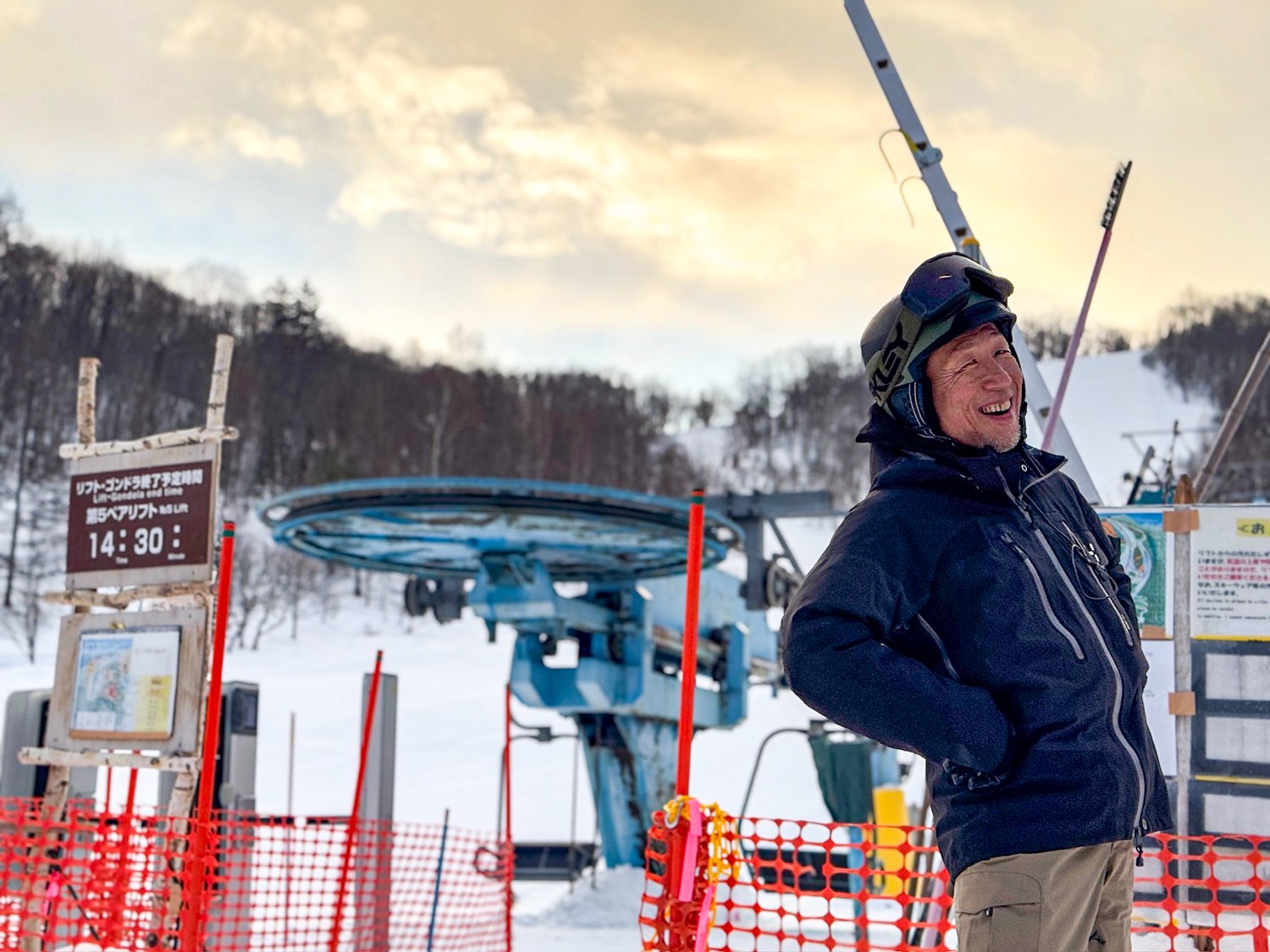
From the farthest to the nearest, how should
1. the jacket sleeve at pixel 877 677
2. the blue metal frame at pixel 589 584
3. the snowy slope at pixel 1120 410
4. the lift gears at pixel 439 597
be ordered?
1. the snowy slope at pixel 1120 410
2. the lift gears at pixel 439 597
3. the blue metal frame at pixel 589 584
4. the jacket sleeve at pixel 877 677

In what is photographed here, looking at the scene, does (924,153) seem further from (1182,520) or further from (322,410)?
(322,410)

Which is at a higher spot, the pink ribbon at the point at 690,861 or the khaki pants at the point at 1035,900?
the khaki pants at the point at 1035,900

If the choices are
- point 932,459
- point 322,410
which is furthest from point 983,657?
point 322,410

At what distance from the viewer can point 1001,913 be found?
1849 millimetres

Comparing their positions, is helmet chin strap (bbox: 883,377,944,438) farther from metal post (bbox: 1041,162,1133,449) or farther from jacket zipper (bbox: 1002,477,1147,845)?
metal post (bbox: 1041,162,1133,449)

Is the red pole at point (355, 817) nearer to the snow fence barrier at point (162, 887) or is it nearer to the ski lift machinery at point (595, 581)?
the snow fence barrier at point (162, 887)

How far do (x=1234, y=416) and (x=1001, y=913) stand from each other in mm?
4792

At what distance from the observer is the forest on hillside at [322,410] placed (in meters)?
45.0

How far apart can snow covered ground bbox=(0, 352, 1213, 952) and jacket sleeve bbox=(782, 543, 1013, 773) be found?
7.76 metres

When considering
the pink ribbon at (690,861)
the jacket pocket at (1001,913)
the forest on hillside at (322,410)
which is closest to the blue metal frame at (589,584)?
the pink ribbon at (690,861)

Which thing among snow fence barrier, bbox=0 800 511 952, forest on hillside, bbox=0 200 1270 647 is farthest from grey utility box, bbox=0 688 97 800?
forest on hillside, bbox=0 200 1270 647

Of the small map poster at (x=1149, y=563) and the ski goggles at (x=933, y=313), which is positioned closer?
the ski goggles at (x=933, y=313)

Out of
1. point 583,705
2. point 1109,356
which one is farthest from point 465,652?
point 1109,356

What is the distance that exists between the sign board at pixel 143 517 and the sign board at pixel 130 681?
0.67ft
